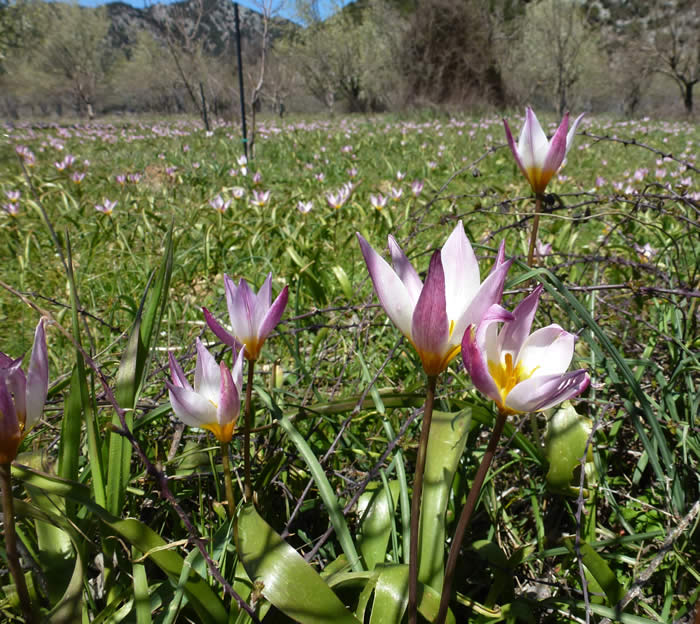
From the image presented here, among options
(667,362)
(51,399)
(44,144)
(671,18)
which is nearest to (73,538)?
(51,399)

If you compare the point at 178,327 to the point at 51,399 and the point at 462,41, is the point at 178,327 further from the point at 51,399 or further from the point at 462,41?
the point at 462,41

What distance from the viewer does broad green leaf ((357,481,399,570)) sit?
85 cm

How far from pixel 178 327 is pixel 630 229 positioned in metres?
2.77

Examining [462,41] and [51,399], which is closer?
[51,399]

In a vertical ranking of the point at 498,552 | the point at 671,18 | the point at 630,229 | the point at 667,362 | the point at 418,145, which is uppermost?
the point at 671,18

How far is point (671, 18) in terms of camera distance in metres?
28.9

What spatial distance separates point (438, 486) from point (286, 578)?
29 centimetres

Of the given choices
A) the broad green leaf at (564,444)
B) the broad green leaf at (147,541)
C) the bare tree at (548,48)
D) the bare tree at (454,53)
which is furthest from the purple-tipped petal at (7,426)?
the bare tree at (548,48)

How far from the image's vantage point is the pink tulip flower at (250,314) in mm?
747

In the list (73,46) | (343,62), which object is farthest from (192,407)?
(73,46)

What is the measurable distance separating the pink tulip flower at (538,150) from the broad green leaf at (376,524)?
0.80 m

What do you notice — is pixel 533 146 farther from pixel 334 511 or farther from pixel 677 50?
pixel 677 50

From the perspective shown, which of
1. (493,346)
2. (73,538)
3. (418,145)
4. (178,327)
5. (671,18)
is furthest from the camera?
(671,18)

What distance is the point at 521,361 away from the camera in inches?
24.1
